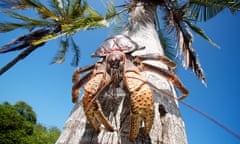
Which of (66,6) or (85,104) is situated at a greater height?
(66,6)

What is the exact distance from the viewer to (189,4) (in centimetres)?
463

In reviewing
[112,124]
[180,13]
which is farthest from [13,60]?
[112,124]

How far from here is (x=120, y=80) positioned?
1.60 m

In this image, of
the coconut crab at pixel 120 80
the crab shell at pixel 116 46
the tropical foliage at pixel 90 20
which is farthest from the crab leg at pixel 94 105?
the tropical foliage at pixel 90 20

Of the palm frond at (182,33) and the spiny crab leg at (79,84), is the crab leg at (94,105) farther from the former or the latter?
the palm frond at (182,33)

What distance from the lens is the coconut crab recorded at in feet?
4.02

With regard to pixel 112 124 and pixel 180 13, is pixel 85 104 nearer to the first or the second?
pixel 112 124

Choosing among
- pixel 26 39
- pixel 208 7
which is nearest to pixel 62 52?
pixel 26 39

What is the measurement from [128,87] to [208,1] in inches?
158

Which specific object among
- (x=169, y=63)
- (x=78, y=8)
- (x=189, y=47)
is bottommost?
(x=169, y=63)

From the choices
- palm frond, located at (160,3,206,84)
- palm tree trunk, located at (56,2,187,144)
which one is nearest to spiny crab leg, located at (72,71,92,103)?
palm tree trunk, located at (56,2,187,144)

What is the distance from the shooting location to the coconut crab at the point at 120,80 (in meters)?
1.23

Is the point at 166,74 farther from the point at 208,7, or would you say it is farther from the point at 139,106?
the point at 208,7

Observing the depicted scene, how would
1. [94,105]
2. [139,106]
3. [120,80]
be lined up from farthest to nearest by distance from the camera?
1. [120,80]
2. [94,105]
3. [139,106]
